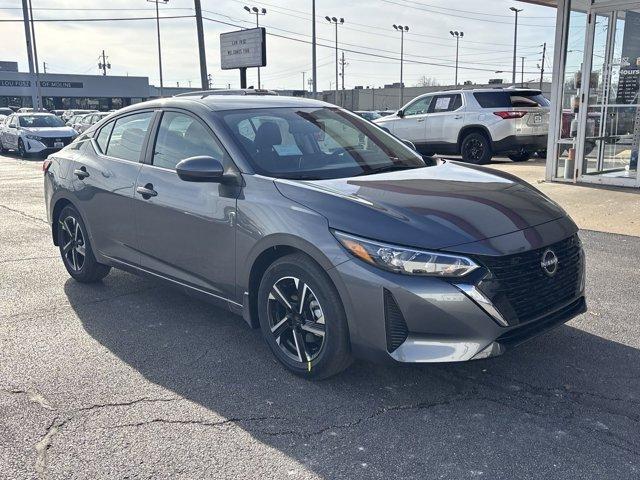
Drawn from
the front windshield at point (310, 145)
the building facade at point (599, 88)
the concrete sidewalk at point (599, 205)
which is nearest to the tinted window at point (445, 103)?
the concrete sidewalk at point (599, 205)

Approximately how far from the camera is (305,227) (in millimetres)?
3518

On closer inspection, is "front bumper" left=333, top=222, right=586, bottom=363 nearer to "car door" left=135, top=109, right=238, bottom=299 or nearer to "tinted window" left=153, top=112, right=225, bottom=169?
"car door" left=135, top=109, right=238, bottom=299

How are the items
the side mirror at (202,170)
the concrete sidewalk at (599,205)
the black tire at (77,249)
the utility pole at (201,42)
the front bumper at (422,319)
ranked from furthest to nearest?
the utility pole at (201,42), the concrete sidewalk at (599,205), the black tire at (77,249), the side mirror at (202,170), the front bumper at (422,319)

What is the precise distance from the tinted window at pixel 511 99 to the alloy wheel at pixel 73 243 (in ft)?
37.1

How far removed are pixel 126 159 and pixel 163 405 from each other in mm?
2299

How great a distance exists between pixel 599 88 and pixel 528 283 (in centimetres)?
913

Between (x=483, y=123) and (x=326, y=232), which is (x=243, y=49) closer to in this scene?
(x=483, y=123)

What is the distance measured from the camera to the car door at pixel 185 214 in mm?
4066

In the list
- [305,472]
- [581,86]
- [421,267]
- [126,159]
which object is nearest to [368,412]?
[305,472]

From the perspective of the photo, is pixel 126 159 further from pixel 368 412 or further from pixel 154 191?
pixel 368 412

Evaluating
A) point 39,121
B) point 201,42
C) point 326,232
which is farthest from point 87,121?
point 326,232

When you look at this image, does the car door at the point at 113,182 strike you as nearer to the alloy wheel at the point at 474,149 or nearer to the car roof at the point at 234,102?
the car roof at the point at 234,102

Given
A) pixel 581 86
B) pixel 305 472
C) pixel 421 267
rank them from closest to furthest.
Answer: pixel 305 472, pixel 421 267, pixel 581 86

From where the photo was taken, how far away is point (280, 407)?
3430 millimetres
